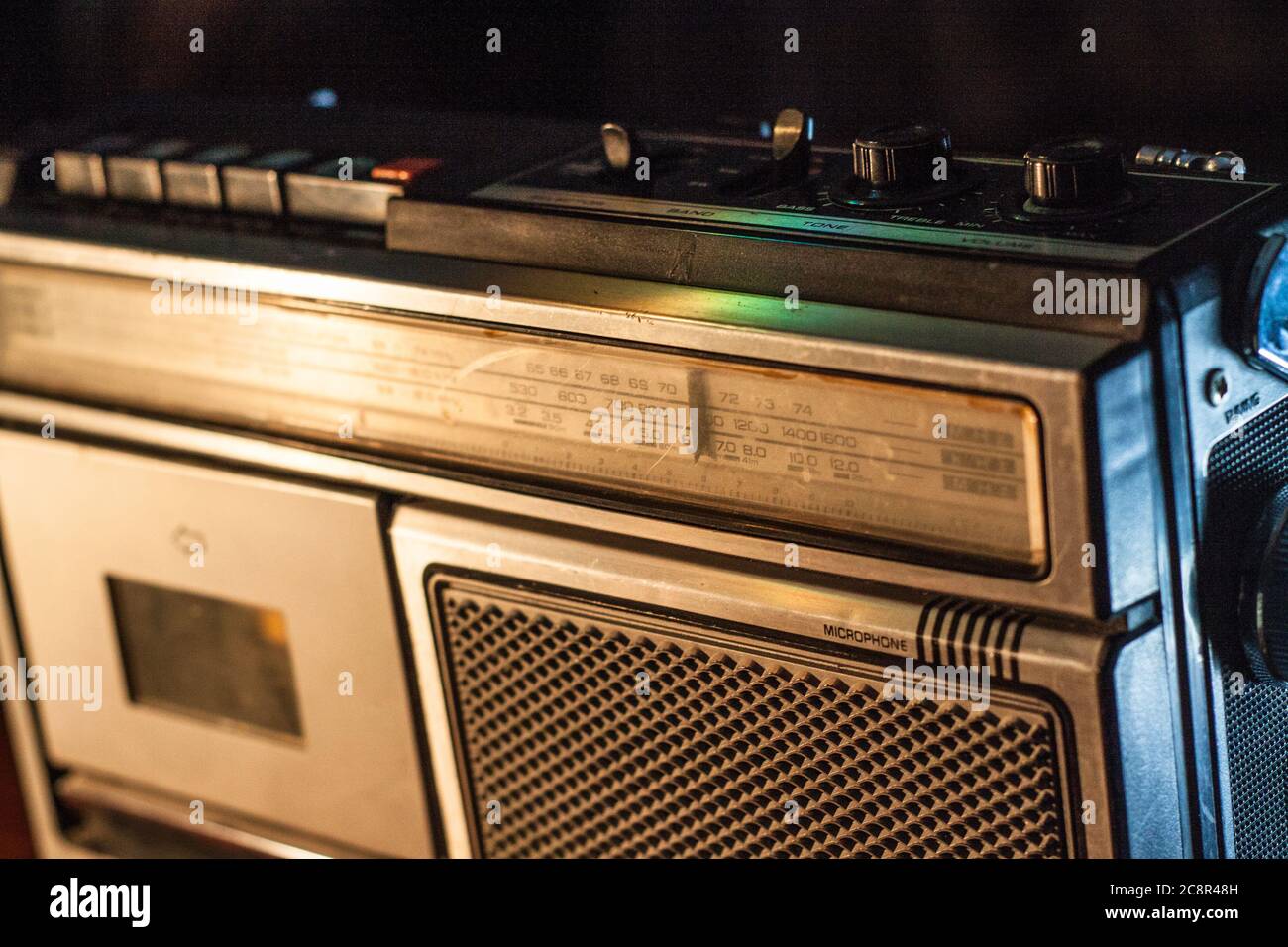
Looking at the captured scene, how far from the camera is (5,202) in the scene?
100cm

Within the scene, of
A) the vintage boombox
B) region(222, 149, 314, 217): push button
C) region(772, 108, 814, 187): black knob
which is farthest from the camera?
region(222, 149, 314, 217): push button

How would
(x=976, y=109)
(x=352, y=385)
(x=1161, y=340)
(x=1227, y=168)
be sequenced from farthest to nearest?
(x=976, y=109), (x=352, y=385), (x=1227, y=168), (x=1161, y=340)

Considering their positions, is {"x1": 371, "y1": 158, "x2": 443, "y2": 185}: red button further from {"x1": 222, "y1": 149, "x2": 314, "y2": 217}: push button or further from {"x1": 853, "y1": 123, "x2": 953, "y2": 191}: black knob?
{"x1": 853, "y1": 123, "x2": 953, "y2": 191}: black knob

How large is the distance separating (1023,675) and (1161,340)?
0.15 m

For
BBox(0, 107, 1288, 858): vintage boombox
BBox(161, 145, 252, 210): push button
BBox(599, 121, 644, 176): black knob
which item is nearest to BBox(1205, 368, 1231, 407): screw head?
BBox(0, 107, 1288, 858): vintage boombox

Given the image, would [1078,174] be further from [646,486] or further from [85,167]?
[85,167]

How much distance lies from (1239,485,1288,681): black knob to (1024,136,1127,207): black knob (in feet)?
0.55

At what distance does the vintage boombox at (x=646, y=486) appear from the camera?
0.67m

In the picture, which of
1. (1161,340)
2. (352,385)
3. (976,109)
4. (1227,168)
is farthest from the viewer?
(976,109)

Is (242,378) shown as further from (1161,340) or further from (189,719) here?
(1161,340)

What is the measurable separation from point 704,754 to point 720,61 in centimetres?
48

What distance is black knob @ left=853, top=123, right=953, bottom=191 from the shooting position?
757mm

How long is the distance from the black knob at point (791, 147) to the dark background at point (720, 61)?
0.19m
